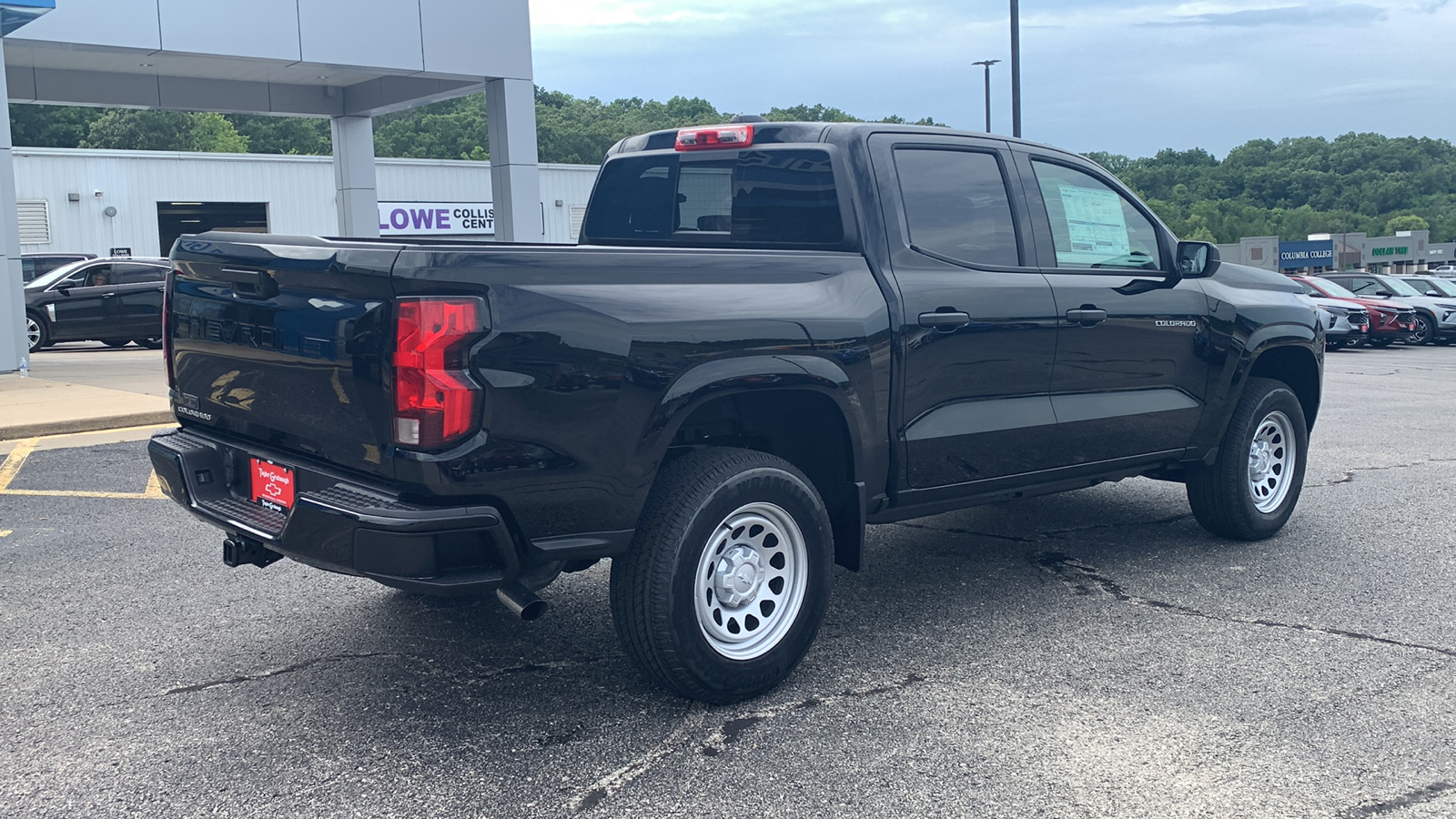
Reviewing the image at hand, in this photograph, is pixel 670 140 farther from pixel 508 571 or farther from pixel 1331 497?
pixel 1331 497

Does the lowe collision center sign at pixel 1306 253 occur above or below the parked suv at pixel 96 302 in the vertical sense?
below

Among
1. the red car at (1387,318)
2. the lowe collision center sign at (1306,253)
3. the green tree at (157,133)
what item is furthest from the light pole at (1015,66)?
the green tree at (157,133)

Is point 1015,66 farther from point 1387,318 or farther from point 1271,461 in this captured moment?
point 1271,461

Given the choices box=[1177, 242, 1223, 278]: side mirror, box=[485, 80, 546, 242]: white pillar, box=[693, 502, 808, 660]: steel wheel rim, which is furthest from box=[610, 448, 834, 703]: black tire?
box=[485, 80, 546, 242]: white pillar

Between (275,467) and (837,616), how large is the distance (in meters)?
2.25

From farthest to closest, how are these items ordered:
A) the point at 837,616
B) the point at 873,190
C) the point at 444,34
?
1. the point at 444,34
2. the point at 837,616
3. the point at 873,190

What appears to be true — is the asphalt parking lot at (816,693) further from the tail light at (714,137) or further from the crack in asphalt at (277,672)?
the tail light at (714,137)

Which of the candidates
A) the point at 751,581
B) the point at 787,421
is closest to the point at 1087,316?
the point at 787,421

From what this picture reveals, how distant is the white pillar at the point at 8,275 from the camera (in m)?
14.2

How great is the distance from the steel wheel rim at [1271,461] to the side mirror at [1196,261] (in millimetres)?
965

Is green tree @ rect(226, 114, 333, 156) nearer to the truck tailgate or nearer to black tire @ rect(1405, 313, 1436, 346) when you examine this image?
black tire @ rect(1405, 313, 1436, 346)

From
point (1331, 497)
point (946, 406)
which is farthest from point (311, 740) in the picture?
point (1331, 497)

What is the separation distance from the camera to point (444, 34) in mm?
19531

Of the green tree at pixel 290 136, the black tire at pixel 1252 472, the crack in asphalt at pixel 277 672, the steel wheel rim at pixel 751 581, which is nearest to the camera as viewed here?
the steel wheel rim at pixel 751 581
